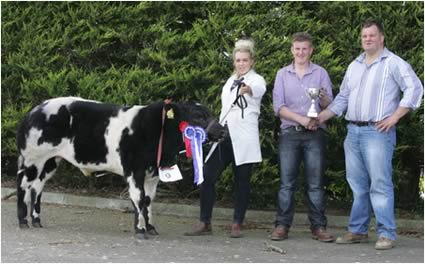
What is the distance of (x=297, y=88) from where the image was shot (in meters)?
7.43

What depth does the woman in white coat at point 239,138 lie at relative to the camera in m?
7.49

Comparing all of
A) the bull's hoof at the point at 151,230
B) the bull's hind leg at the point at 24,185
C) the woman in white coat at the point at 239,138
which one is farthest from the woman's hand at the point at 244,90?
the bull's hind leg at the point at 24,185

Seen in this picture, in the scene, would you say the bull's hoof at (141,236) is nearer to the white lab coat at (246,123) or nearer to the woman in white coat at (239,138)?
the woman in white coat at (239,138)

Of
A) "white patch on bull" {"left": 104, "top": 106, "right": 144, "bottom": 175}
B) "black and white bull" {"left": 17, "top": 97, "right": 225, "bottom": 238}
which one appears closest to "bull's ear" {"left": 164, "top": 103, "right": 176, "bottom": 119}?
"black and white bull" {"left": 17, "top": 97, "right": 225, "bottom": 238}

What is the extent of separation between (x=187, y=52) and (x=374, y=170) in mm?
3041

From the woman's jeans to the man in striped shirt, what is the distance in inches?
46.2

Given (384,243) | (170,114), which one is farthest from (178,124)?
(384,243)

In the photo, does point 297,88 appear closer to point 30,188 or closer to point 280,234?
point 280,234

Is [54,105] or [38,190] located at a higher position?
[54,105]

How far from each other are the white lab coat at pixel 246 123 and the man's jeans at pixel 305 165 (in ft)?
1.03

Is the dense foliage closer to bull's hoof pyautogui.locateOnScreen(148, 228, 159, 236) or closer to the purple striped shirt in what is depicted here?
the purple striped shirt

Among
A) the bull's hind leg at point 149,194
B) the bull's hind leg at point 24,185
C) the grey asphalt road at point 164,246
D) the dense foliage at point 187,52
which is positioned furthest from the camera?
the dense foliage at point 187,52

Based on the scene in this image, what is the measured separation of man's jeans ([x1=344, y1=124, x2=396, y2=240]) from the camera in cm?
702

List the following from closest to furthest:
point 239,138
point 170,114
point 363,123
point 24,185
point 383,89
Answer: point 383,89 < point 363,123 < point 170,114 < point 239,138 < point 24,185
